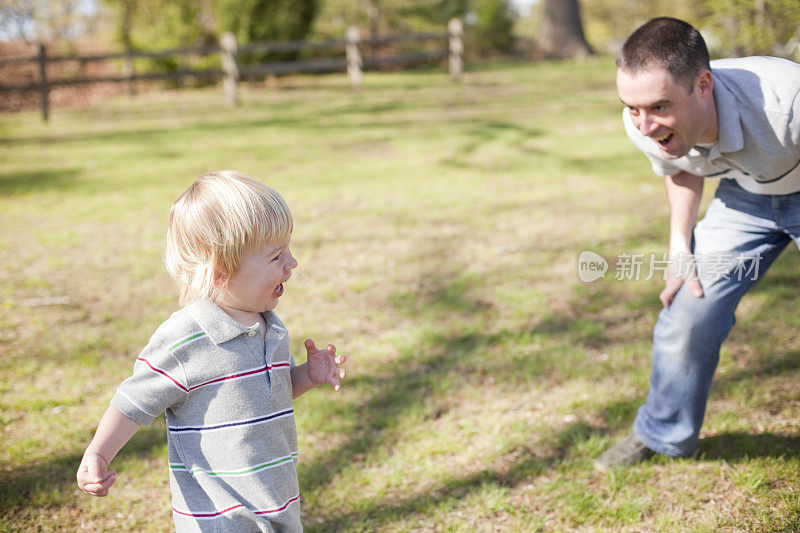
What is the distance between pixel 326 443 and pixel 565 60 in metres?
19.5

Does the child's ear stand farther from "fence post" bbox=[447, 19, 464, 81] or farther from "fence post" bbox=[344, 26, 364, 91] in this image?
"fence post" bbox=[447, 19, 464, 81]

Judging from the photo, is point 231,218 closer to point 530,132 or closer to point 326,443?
point 326,443

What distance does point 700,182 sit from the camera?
8.79ft

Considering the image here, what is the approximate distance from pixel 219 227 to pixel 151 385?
1.39 ft

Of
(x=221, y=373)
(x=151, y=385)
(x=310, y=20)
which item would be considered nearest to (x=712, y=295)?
(x=221, y=373)

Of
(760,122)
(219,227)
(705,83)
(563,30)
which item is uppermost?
(563,30)

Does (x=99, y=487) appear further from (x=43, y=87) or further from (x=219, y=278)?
(x=43, y=87)

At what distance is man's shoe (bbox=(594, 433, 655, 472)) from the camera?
109 inches

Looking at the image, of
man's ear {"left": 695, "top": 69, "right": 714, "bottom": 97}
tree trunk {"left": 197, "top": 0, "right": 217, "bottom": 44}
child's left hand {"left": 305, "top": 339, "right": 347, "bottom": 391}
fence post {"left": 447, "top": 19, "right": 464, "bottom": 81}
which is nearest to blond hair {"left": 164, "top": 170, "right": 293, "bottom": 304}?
child's left hand {"left": 305, "top": 339, "right": 347, "bottom": 391}

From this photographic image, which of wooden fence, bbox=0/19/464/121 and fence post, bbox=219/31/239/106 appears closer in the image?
wooden fence, bbox=0/19/464/121

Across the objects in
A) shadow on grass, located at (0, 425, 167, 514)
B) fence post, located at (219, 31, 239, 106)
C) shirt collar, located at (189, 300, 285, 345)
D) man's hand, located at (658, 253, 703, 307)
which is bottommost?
shadow on grass, located at (0, 425, 167, 514)

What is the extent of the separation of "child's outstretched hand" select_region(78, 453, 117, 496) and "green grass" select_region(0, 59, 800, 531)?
997 millimetres

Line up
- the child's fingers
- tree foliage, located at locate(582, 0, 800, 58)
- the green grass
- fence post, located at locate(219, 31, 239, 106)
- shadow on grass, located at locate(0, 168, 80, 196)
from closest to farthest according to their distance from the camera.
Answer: the child's fingers < the green grass < tree foliage, located at locate(582, 0, 800, 58) < shadow on grass, located at locate(0, 168, 80, 196) < fence post, located at locate(219, 31, 239, 106)

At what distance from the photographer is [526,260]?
512cm
